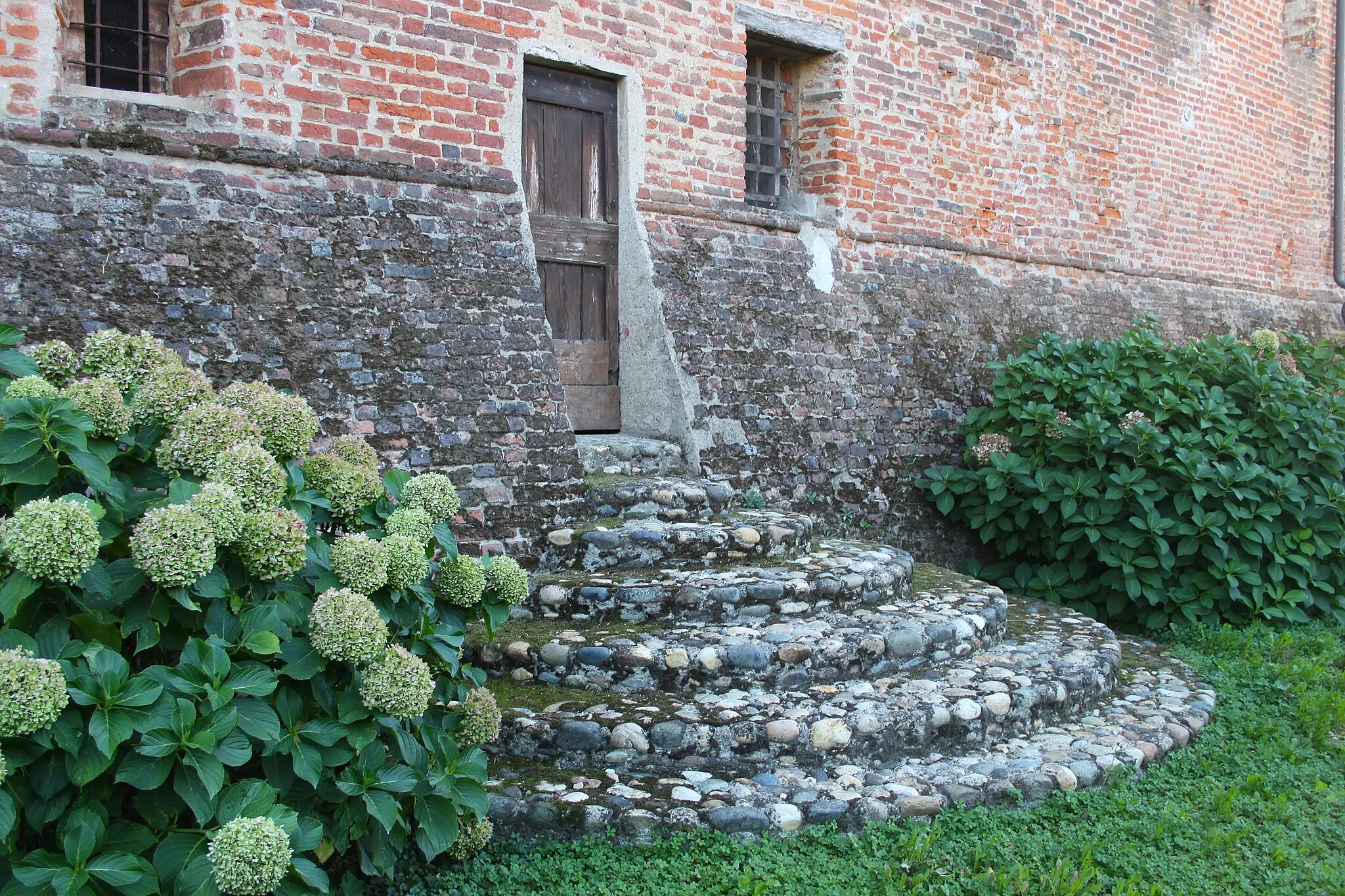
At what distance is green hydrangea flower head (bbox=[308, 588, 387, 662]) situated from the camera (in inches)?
111

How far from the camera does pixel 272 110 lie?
4812mm

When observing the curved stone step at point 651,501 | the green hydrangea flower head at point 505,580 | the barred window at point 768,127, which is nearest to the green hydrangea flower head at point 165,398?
the green hydrangea flower head at point 505,580

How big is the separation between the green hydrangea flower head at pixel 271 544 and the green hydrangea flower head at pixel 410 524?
392 millimetres

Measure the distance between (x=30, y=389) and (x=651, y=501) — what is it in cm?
315

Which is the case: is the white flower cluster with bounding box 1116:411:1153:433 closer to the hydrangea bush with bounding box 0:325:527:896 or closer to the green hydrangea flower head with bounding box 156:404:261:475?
the hydrangea bush with bounding box 0:325:527:896

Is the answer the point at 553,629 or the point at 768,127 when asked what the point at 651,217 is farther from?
the point at 553,629

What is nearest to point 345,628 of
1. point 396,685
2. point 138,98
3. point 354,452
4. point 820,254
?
point 396,685

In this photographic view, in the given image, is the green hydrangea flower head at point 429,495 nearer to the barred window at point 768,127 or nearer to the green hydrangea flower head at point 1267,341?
the barred window at point 768,127

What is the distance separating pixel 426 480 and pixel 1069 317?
7.50 metres

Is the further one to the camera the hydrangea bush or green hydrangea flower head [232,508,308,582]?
green hydrangea flower head [232,508,308,582]

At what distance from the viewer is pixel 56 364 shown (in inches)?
120

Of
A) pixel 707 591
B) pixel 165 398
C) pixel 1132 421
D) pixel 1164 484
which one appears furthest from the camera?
pixel 1132 421

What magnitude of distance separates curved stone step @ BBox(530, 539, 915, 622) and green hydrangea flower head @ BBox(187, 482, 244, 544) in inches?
83.9

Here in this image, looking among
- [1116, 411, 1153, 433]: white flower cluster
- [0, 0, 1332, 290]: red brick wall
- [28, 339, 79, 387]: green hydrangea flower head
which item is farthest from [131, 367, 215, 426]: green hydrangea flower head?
[1116, 411, 1153, 433]: white flower cluster
